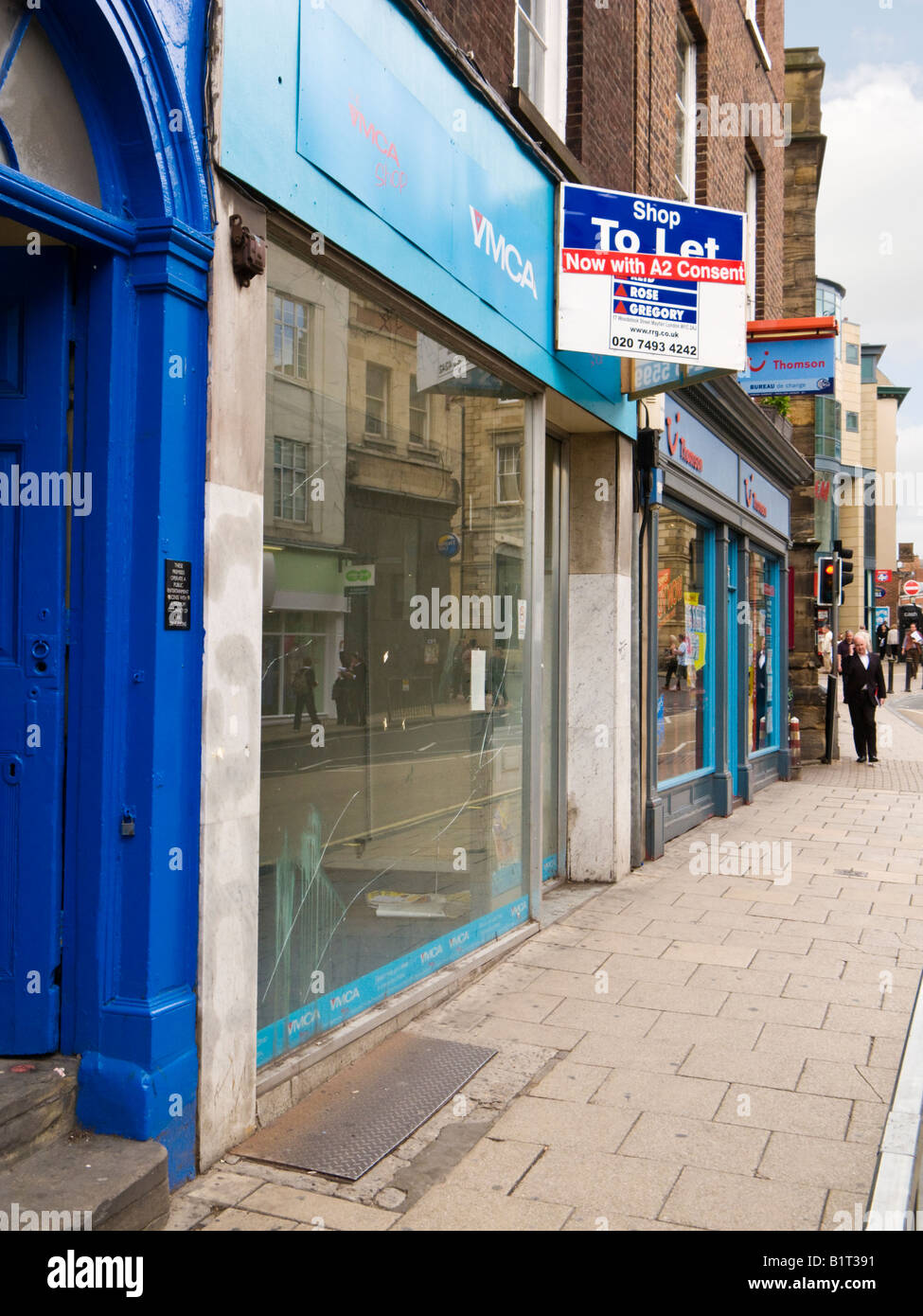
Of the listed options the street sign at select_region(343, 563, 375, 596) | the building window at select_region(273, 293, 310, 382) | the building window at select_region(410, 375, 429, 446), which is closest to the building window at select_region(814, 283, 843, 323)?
the building window at select_region(410, 375, 429, 446)

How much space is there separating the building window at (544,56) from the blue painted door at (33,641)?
4.80 meters

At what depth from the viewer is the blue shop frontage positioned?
404 cm

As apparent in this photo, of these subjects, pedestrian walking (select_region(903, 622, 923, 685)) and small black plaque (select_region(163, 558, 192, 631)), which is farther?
pedestrian walking (select_region(903, 622, 923, 685))

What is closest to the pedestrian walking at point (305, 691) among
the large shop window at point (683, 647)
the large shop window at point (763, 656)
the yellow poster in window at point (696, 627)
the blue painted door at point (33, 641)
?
the blue painted door at point (33, 641)

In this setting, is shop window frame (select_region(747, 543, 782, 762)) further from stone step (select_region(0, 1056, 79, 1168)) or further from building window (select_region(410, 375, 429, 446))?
stone step (select_region(0, 1056, 79, 1168))

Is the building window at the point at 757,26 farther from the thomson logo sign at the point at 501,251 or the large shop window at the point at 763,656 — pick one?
the thomson logo sign at the point at 501,251

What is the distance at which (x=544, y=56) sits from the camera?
7.70 meters

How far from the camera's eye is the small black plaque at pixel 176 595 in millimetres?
3553

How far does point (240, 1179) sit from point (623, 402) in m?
6.31

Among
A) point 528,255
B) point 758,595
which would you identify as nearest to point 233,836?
point 528,255

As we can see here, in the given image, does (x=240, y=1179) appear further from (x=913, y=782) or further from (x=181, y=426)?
(x=913, y=782)

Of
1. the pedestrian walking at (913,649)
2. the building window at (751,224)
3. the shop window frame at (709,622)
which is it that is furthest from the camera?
the pedestrian walking at (913,649)

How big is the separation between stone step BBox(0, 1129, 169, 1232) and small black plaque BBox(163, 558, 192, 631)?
156cm

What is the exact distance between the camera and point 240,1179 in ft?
11.8
